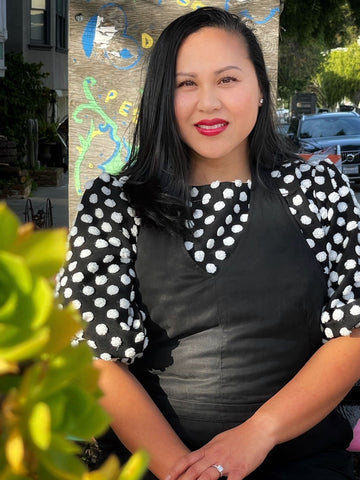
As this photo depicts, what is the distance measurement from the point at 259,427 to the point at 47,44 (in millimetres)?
20262

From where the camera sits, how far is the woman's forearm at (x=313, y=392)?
6.35 feet

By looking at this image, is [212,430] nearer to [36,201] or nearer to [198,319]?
[198,319]

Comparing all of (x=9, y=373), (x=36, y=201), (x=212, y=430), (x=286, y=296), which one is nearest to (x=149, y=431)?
(x=212, y=430)

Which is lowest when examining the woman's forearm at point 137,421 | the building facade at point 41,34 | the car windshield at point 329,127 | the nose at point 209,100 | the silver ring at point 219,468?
the silver ring at point 219,468

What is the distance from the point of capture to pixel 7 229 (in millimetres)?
545

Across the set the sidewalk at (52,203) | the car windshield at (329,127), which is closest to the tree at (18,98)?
the sidewalk at (52,203)

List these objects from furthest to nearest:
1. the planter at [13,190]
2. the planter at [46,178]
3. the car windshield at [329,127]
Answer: the car windshield at [329,127] < the planter at [46,178] < the planter at [13,190]

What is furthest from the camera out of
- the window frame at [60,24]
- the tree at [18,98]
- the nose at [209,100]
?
the window frame at [60,24]

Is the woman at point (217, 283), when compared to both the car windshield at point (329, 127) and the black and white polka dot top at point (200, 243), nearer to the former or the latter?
the black and white polka dot top at point (200, 243)

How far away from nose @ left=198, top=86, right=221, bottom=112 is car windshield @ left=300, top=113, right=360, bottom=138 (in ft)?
50.0

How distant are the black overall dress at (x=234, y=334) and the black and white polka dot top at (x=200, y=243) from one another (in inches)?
1.8

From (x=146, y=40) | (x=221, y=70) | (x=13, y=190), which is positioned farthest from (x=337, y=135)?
(x=221, y=70)

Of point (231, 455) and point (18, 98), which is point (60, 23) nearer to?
point (18, 98)

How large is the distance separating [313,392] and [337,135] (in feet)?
51.6
